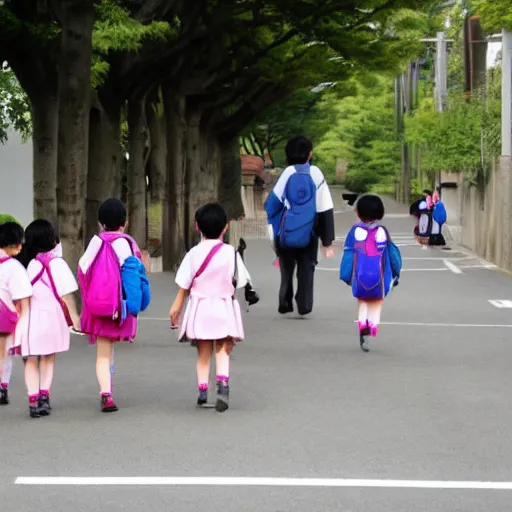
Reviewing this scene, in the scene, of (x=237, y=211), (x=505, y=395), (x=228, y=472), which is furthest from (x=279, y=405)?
(x=237, y=211)

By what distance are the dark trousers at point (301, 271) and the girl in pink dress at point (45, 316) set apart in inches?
263

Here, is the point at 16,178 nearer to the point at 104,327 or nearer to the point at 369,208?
the point at 369,208

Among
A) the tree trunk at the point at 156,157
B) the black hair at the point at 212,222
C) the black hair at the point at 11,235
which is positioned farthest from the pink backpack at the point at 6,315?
the tree trunk at the point at 156,157

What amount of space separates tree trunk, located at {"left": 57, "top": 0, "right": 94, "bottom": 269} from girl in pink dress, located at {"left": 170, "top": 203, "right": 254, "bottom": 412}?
807cm

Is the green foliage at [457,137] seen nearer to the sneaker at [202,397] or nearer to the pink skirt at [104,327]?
the sneaker at [202,397]

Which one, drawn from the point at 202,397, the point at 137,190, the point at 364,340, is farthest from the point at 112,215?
the point at 137,190

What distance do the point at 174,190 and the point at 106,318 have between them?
77.1 feet

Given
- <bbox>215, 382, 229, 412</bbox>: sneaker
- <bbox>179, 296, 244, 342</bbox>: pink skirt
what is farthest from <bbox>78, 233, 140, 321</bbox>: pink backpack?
<bbox>215, 382, 229, 412</bbox>: sneaker

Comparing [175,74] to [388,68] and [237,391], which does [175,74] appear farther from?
[237,391]

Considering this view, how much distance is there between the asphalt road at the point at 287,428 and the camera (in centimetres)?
693

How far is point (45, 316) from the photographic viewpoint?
380 inches

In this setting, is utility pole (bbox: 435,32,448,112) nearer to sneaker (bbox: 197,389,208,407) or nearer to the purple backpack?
the purple backpack

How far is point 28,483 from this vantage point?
7211 mm

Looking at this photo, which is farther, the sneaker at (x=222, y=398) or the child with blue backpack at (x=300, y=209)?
the child with blue backpack at (x=300, y=209)
